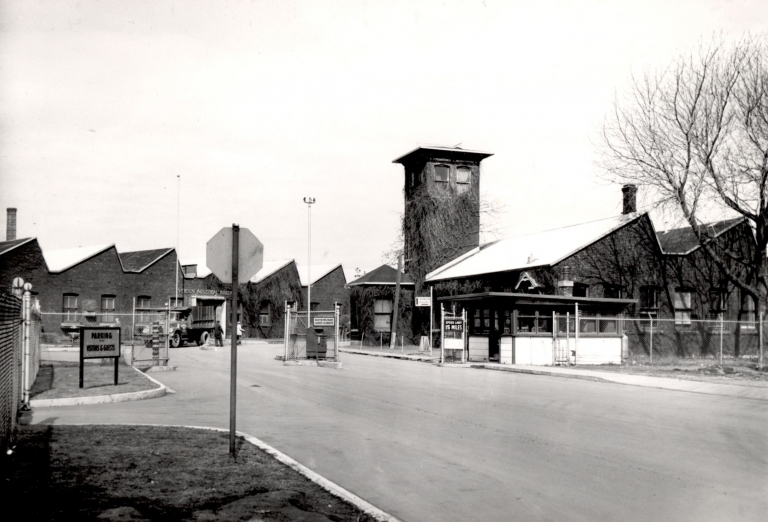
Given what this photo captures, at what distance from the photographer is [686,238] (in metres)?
38.0

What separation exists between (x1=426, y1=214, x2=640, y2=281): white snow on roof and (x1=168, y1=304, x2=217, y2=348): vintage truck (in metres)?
13.3

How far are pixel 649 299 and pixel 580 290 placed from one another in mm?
4012

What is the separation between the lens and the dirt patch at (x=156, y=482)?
641cm

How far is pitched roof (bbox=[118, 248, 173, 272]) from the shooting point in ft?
189

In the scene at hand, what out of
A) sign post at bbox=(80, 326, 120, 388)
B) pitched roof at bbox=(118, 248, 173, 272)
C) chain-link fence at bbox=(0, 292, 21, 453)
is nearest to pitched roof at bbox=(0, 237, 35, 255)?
pitched roof at bbox=(118, 248, 173, 272)

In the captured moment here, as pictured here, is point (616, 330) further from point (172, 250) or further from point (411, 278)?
point (172, 250)

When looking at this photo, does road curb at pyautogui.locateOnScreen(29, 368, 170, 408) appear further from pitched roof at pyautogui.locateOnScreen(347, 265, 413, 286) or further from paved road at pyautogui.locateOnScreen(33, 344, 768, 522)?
pitched roof at pyautogui.locateOnScreen(347, 265, 413, 286)

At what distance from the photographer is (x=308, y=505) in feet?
22.3

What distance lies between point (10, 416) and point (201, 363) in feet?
60.1

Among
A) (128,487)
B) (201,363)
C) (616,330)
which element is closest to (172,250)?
(201,363)

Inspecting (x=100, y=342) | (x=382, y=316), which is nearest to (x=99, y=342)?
(x=100, y=342)

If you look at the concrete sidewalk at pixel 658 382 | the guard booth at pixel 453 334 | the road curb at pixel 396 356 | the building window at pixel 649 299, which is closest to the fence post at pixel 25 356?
the concrete sidewalk at pixel 658 382

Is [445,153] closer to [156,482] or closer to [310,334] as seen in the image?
Result: [310,334]

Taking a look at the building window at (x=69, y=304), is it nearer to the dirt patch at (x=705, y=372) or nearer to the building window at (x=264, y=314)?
the building window at (x=264, y=314)
